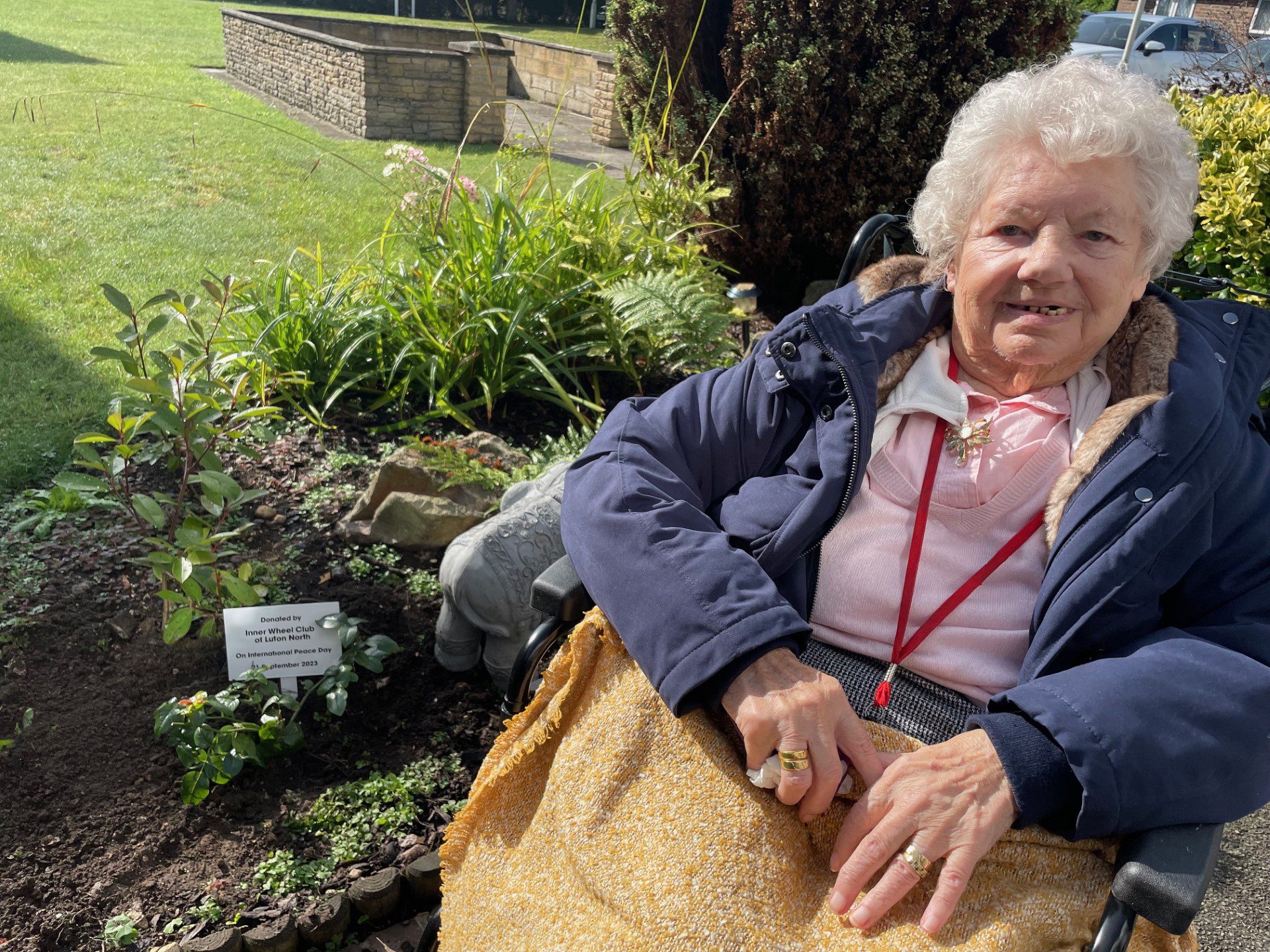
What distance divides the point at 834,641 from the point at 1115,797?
1.79 ft

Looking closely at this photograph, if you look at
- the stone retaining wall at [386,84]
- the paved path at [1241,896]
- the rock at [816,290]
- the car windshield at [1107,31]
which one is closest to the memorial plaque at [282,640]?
the paved path at [1241,896]

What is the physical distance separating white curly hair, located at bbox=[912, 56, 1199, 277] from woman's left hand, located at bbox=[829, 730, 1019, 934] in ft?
3.30

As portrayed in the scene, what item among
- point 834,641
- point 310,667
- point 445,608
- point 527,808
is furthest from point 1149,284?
point 310,667

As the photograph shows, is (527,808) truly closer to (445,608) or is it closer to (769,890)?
(769,890)

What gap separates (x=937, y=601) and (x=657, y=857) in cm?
67

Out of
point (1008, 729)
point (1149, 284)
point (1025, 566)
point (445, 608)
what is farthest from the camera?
point (445, 608)

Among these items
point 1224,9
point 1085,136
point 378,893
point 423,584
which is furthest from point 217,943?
point 1224,9

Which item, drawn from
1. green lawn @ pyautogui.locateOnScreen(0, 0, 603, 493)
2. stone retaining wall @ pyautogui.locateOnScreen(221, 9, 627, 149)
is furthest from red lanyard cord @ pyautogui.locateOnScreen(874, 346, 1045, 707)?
stone retaining wall @ pyautogui.locateOnScreen(221, 9, 627, 149)

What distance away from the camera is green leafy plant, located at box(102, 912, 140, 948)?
5.84 ft

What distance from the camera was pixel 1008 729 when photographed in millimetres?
1414

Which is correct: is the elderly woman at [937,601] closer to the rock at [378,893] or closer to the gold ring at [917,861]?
the gold ring at [917,861]

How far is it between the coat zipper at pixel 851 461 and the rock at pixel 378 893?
1.00m

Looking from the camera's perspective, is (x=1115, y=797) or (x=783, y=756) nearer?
(x=1115, y=797)

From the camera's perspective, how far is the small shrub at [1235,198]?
10.0 ft
